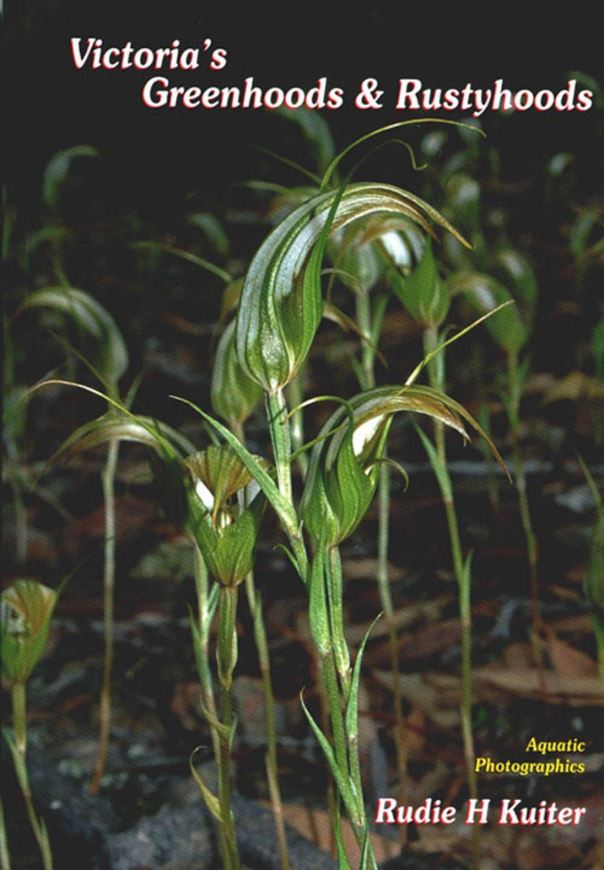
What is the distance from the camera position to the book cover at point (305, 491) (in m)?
0.39

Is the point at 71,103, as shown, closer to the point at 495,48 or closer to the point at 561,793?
the point at 495,48

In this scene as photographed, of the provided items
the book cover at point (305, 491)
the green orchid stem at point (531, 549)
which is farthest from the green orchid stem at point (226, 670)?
the green orchid stem at point (531, 549)

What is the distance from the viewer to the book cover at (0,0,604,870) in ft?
1.28

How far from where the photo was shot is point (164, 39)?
0.55m

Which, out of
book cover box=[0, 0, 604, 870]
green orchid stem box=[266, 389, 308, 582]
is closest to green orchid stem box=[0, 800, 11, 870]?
book cover box=[0, 0, 604, 870]

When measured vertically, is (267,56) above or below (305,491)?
above

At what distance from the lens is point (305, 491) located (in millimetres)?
380

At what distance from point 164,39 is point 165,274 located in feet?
2.07

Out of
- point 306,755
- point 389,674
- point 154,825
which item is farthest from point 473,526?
point 154,825

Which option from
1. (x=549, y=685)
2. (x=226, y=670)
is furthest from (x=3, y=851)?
(x=549, y=685)

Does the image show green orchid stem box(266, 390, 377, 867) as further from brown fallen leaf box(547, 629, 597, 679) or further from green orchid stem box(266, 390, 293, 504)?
brown fallen leaf box(547, 629, 597, 679)

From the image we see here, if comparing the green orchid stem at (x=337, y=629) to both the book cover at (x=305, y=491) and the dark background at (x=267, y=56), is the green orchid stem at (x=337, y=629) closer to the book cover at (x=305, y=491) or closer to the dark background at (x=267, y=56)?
the book cover at (x=305, y=491)

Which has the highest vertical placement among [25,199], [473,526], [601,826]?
[25,199]

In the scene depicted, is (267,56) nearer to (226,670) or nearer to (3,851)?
(226,670)
